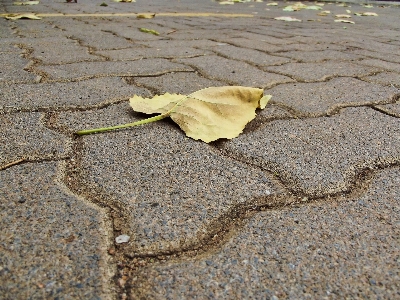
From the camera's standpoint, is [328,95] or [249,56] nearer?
[328,95]

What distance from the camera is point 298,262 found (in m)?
0.63

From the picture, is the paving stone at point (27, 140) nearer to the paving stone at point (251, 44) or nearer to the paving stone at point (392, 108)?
the paving stone at point (392, 108)

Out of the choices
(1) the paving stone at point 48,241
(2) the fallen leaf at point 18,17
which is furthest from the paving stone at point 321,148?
(2) the fallen leaf at point 18,17

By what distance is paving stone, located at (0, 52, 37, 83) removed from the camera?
1476 millimetres

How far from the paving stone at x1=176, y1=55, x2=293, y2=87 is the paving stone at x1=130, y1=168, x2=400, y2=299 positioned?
0.90 meters

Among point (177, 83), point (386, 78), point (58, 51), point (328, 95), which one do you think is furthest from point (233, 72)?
point (58, 51)

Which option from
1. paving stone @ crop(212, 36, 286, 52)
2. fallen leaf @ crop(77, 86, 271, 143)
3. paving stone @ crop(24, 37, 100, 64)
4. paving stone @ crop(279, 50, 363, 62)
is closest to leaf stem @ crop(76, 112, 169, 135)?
fallen leaf @ crop(77, 86, 271, 143)

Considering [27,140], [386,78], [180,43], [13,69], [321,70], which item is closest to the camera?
[27,140]

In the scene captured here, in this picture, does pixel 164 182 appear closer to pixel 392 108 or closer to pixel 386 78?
pixel 392 108

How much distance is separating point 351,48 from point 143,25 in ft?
5.34

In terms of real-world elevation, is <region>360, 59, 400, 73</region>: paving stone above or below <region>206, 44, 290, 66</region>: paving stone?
below

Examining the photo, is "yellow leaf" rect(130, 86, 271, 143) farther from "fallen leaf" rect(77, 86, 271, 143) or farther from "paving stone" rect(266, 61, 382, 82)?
"paving stone" rect(266, 61, 382, 82)

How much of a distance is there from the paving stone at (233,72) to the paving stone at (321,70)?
0.09m

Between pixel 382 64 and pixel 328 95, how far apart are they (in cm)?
76
